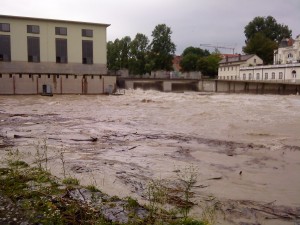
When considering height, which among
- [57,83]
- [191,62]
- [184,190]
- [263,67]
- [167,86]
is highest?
[191,62]

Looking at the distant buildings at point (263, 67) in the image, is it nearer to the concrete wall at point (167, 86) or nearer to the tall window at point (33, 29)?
the concrete wall at point (167, 86)

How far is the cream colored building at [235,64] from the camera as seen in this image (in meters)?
90.7

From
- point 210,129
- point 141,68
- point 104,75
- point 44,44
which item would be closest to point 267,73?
point 141,68

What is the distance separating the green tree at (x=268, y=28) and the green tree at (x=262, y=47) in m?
10.5

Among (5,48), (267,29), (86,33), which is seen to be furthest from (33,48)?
(267,29)

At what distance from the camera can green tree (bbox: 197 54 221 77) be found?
324ft

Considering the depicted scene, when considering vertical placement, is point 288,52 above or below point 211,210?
above

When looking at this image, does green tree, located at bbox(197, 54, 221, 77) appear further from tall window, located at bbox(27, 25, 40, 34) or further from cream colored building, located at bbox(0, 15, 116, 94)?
tall window, located at bbox(27, 25, 40, 34)

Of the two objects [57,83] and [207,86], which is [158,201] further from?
[207,86]

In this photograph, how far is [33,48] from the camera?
55656mm

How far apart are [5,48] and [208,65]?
205 ft

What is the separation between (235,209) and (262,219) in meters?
0.55

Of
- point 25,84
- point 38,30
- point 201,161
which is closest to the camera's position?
point 201,161

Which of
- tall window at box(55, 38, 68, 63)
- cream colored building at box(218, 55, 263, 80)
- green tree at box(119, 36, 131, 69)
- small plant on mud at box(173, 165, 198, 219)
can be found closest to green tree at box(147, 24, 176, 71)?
green tree at box(119, 36, 131, 69)
